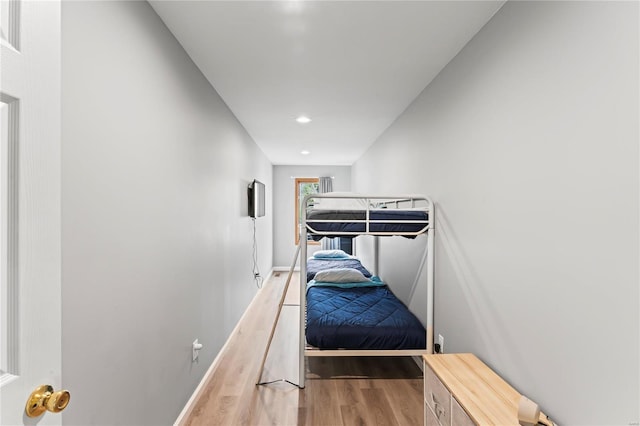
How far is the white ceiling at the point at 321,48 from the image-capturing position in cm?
170

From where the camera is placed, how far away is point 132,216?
150 cm

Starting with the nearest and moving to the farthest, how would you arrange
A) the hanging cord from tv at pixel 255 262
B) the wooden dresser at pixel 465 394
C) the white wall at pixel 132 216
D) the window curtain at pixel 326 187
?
the white wall at pixel 132 216, the wooden dresser at pixel 465 394, the hanging cord from tv at pixel 255 262, the window curtain at pixel 326 187

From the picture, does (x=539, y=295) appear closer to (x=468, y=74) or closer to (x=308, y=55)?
(x=468, y=74)

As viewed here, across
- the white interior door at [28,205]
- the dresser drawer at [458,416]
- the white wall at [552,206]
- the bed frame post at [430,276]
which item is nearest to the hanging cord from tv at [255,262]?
the bed frame post at [430,276]

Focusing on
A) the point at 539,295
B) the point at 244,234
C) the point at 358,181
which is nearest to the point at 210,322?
the point at 244,234

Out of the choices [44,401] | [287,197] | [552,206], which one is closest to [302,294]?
[552,206]

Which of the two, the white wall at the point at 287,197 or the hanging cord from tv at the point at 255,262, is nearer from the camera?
the hanging cord from tv at the point at 255,262

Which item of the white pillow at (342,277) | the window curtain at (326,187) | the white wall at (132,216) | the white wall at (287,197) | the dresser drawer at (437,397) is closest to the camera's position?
the white wall at (132,216)

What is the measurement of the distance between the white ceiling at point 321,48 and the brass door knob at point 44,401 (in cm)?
174

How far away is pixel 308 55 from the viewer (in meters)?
2.19

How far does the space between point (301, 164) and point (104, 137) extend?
606 cm

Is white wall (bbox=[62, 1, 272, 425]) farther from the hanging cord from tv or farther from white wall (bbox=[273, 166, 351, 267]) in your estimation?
white wall (bbox=[273, 166, 351, 267])

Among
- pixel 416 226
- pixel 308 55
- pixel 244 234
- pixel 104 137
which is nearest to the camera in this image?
pixel 104 137

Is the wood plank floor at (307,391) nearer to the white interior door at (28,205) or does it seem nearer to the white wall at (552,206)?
the white wall at (552,206)
